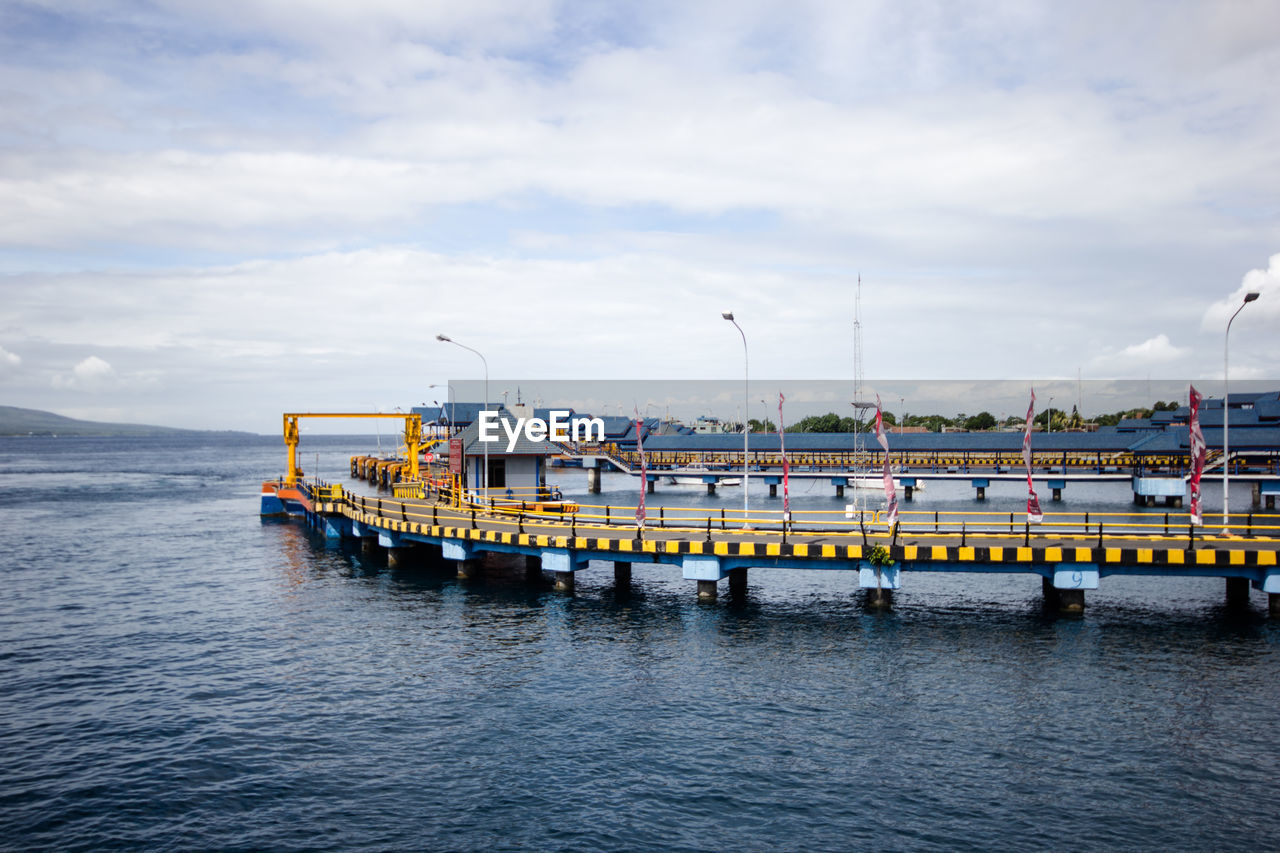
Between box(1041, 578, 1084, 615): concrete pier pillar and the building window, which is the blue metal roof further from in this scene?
box(1041, 578, 1084, 615): concrete pier pillar

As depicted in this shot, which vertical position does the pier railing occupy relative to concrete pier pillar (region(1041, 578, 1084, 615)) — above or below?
above

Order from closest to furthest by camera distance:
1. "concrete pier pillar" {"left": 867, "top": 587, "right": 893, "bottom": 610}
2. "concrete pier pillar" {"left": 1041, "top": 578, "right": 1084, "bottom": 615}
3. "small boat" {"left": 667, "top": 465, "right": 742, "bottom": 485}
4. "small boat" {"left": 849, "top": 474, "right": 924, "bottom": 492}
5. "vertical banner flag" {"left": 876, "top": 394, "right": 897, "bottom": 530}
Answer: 1. "vertical banner flag" {"left": 876, "top": 394, "right": 897, "bottom": 530}
2. "concrete pier pillar" {"left": 1041, "top": 578, "right": 1084, "bottom": 615}
3. "concrete pier pillar" {"left": 867, "top": 587, "right": 893, "bottom": 610}
4. "small boat" {"left": 849, "top": 474, "right": 924, "bottom": 492}
5. "small boat" {"left": 667, "top": 465, "right": 742, "bottom": 485}

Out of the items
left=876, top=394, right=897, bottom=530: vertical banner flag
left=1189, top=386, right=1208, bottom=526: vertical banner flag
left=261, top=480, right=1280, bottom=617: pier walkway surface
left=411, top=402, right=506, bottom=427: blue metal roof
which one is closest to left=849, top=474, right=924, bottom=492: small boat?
left=411, top=402, right=506, bottom=427: blue metal roof

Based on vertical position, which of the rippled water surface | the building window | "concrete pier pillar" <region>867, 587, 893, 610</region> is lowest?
the rippled water surface

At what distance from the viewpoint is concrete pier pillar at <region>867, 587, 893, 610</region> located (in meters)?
31.6

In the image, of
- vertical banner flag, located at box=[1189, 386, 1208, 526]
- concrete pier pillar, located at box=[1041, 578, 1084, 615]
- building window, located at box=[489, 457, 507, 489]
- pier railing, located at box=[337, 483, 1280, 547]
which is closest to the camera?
concrete pier pillar, located at box=[1041, 578, 1084, 615]

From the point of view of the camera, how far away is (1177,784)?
17.4 m

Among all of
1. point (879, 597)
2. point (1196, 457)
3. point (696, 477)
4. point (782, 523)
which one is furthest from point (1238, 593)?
point (696, 477)

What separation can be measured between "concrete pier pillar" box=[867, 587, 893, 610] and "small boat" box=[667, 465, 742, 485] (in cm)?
6448

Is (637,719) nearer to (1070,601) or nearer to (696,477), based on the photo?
(1070,601)

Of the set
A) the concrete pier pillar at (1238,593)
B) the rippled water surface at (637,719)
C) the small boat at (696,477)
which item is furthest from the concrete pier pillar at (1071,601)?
the small boat at (696,477)

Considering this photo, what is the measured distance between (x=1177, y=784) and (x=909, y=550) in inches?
525

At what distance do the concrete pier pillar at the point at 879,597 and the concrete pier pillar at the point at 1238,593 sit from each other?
13098 millimetres

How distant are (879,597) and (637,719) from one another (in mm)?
14043
